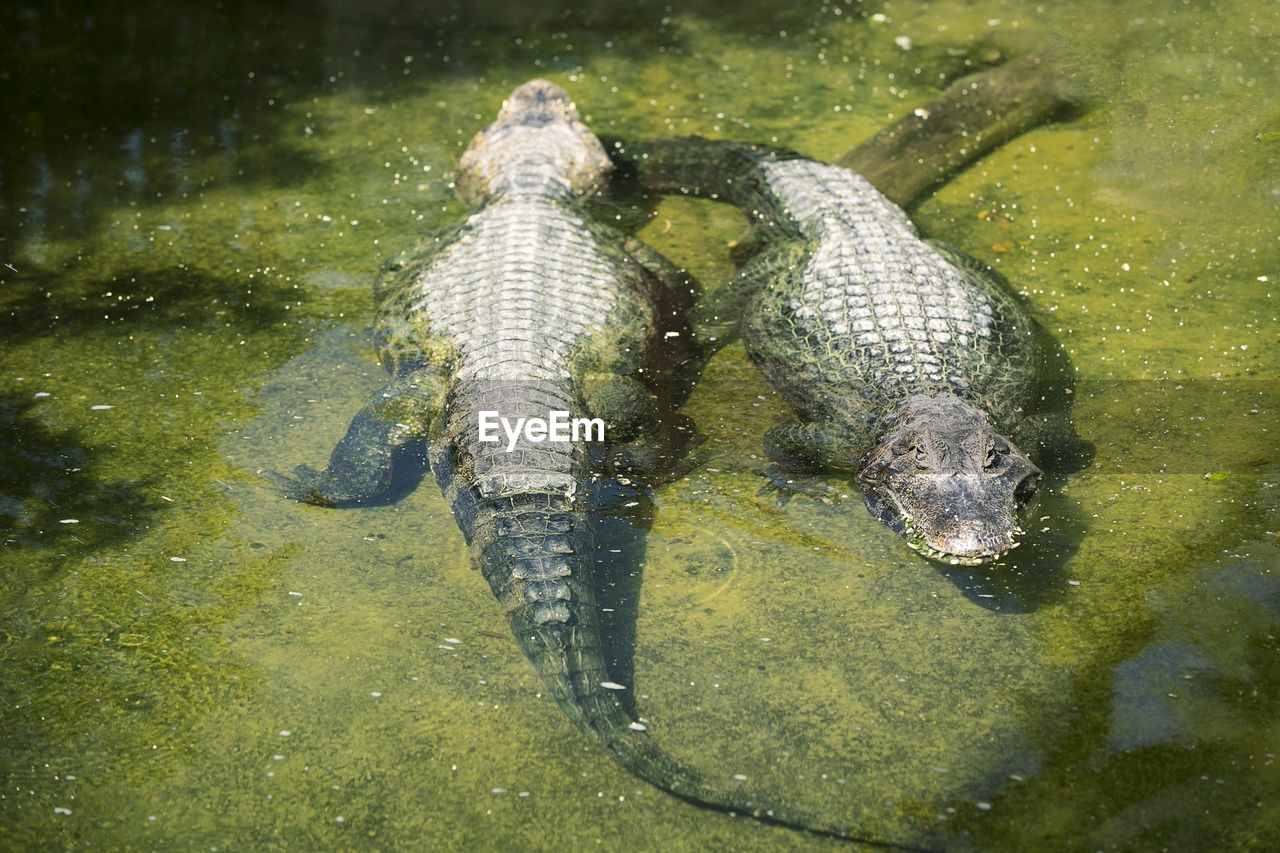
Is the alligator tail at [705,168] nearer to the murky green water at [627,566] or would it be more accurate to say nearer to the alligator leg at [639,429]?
the murky green water at [627,566]

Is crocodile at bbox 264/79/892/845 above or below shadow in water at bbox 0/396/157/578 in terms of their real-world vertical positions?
above

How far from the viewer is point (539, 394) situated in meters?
4.82

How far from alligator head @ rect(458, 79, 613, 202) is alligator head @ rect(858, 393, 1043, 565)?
2.98 meters

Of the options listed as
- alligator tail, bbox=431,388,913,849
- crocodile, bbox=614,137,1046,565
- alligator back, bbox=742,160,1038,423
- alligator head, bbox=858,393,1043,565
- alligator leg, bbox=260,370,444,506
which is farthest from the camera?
alligator back, bbox=742,160,1038,423

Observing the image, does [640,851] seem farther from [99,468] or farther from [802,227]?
[802,227]

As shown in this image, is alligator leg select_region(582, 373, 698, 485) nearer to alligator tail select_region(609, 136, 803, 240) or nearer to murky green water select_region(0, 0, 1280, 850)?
murky green water select_region(0, 0, 1280, 850)

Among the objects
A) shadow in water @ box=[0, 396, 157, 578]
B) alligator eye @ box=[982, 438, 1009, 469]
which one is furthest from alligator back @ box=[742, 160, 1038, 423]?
shadow in water @ box=[0, 396, 157, 578]

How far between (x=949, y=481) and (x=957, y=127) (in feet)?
11.7

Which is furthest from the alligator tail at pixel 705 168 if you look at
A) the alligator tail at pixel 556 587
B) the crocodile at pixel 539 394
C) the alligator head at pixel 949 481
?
the alligator tail at pixel 556 587

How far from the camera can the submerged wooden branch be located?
6.83 m

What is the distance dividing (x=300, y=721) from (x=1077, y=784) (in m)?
2.49

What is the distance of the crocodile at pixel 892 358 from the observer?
14.2 feet

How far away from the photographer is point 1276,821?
324cm

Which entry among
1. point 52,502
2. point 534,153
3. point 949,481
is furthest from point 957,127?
point 52,502
